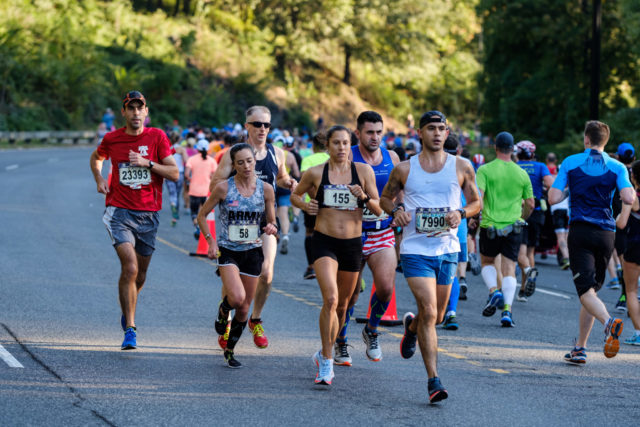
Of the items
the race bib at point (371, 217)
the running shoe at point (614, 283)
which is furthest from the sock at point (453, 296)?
the running shoe at point (614, 283)

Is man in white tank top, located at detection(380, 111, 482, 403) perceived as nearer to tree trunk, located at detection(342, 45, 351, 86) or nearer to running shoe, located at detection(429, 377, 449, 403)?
running shoe, located at detection(429, 377, 449, 403)

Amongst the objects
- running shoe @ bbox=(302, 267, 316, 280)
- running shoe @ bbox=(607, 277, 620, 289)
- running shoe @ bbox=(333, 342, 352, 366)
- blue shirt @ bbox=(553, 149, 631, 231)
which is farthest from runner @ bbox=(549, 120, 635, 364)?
running shoe @ bbox=(607, 277, 620, 289)

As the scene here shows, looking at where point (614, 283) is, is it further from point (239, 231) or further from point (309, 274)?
point (239, 231)

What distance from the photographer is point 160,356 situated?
8.25 meters

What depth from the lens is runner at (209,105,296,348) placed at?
8618 millimetres

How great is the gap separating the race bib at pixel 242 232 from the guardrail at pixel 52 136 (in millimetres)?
40832

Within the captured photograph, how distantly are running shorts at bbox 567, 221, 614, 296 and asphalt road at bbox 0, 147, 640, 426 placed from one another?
2.45 feet

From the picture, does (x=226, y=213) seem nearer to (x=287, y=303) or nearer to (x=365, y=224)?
(x=365, y=224)

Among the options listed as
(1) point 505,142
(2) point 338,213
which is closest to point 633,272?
(1) point 505,142

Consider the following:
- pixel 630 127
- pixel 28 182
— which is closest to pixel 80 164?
pixel 28 182

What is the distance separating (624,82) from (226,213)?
32216 millimetres

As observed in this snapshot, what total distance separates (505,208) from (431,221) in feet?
13.0

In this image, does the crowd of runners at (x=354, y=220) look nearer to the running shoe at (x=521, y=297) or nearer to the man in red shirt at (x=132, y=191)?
the man in red shirt at (x=132, y=191)

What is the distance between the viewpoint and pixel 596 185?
8.66 metres
